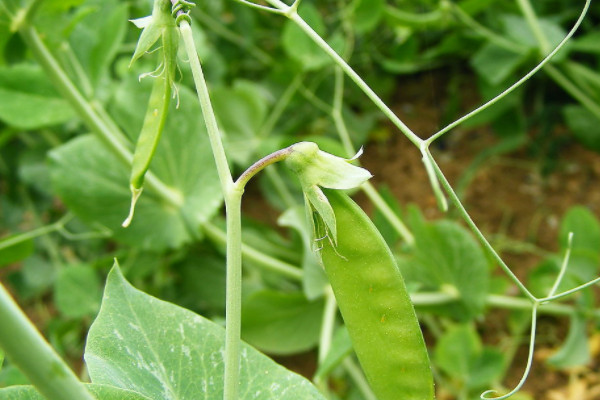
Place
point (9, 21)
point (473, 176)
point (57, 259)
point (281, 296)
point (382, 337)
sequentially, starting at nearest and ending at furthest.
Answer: point (382, 337) < point (9, 21) < point (281, 296) < point (57, 259) < point (473, 176)

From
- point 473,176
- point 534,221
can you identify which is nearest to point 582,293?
point 534,221

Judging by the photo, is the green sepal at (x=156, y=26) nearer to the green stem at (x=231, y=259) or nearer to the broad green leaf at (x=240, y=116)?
the green stem at (x=231, y=259)

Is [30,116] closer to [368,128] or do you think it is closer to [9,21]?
[9,21]

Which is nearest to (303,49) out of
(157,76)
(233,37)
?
(233,37)

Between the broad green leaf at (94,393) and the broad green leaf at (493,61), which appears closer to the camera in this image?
the broad green leaf at (94,393)

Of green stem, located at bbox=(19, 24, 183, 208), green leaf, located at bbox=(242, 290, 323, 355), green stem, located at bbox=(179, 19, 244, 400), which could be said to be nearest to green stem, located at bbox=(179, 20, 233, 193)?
green stem, located at bbox=(179, 19, 244, 400)

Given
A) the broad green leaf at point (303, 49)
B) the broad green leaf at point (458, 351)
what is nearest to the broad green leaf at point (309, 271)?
the broad green leaf at point (458, 351)
